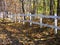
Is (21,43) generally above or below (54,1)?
below

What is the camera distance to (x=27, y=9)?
1281 inches

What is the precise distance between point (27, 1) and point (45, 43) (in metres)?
25.3

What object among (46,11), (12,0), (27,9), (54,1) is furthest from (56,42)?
(12,0)

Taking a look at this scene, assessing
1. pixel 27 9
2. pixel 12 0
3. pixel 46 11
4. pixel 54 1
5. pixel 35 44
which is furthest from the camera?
pixel 12 0

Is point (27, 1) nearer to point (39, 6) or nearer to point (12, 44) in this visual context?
point (39, 6)

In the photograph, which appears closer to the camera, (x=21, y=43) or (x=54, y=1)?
(x=21, y=43)

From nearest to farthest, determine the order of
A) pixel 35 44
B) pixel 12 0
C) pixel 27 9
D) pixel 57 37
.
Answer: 1. pixel 35 44
2. pixel 57 37
3. pixel 27 9
4. pixel 12 0

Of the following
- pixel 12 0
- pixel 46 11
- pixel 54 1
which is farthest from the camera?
pixel 12 0

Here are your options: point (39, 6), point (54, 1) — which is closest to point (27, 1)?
point (39, 6)

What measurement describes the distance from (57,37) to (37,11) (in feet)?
58.0

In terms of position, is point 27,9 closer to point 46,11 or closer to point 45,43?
point 46,11

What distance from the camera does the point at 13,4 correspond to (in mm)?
36344

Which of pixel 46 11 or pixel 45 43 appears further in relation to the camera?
pixel 46 11

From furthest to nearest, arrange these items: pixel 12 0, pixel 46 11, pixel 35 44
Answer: pixel 12 0 → pixel 46 11 → pixel 35 44
